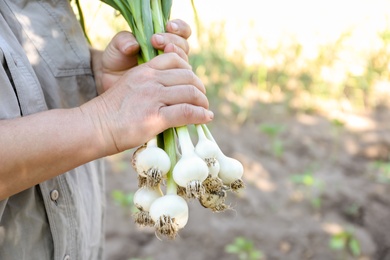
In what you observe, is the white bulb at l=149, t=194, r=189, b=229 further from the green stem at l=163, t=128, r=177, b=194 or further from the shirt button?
the shirt button

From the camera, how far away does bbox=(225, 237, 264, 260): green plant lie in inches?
88.4

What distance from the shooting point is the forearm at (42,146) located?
2.79ft

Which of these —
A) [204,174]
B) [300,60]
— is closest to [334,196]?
[300,60]

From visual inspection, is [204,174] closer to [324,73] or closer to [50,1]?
[50,1]

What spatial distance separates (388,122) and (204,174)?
7.64 ft

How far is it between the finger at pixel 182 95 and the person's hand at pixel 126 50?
0.11 m

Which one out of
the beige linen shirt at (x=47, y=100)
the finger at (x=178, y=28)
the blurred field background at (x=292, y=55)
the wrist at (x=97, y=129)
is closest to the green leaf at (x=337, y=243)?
the blurred field background at (x=292, y=55)

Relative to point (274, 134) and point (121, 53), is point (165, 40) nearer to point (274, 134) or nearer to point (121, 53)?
point (121, 53)

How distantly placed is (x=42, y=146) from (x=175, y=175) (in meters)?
0.24

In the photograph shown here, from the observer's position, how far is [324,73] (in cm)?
334

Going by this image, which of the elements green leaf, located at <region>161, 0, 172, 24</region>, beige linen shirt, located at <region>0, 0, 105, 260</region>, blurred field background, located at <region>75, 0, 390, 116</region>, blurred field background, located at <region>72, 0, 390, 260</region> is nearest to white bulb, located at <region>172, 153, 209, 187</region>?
beige linen shirt, located at <region>0, 0, 105, 260</region>

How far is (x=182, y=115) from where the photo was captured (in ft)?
3.17

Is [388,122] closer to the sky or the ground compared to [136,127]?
closer to the ground

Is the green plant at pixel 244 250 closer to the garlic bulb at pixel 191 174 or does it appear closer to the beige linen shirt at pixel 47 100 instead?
the beige linen shirt at pixel 47 100
